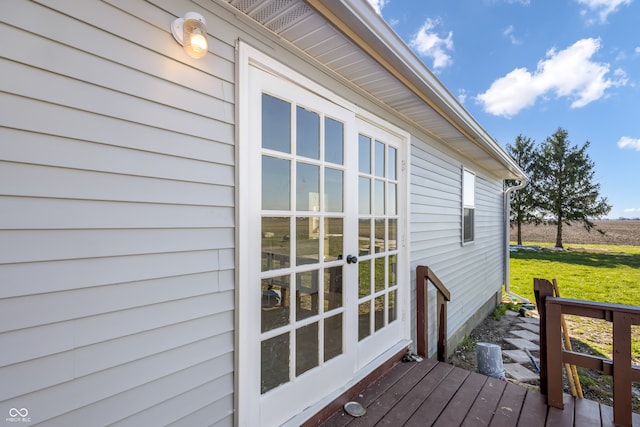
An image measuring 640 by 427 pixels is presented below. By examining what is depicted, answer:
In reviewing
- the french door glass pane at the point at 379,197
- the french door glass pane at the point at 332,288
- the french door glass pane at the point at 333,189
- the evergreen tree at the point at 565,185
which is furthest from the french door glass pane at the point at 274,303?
the evergreen tree at the point at 565,185

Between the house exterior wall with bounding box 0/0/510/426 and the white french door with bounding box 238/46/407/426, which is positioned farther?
the white french door with bounding box 238/46/407/426

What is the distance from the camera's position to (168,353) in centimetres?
123

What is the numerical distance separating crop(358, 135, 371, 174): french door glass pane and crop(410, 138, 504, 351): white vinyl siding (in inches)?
30.5

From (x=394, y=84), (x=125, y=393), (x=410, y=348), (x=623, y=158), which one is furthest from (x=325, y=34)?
(x=623, y=158)

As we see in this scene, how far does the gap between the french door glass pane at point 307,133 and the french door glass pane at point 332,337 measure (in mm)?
1125

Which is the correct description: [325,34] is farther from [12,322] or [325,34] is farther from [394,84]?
[12,322]

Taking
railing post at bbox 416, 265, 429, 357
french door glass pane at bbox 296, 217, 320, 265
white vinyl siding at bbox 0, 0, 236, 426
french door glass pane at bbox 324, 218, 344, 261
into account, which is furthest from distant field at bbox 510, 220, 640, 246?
white vinyl siding at bbox 0, 0, 236, 426

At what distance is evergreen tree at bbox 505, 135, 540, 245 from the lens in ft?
52.5

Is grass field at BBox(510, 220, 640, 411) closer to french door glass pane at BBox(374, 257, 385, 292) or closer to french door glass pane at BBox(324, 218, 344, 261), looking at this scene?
french door glass pane at BBox(374, 257, 385, 292)

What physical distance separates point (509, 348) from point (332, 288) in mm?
3534

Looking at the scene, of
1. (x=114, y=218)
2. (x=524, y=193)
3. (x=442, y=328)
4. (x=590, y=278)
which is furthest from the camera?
(x=524, y=193)

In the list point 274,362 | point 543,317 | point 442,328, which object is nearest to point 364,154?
point 274,362

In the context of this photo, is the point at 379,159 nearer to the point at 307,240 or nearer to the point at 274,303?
the point at 307,240

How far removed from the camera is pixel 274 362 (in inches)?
65.6
